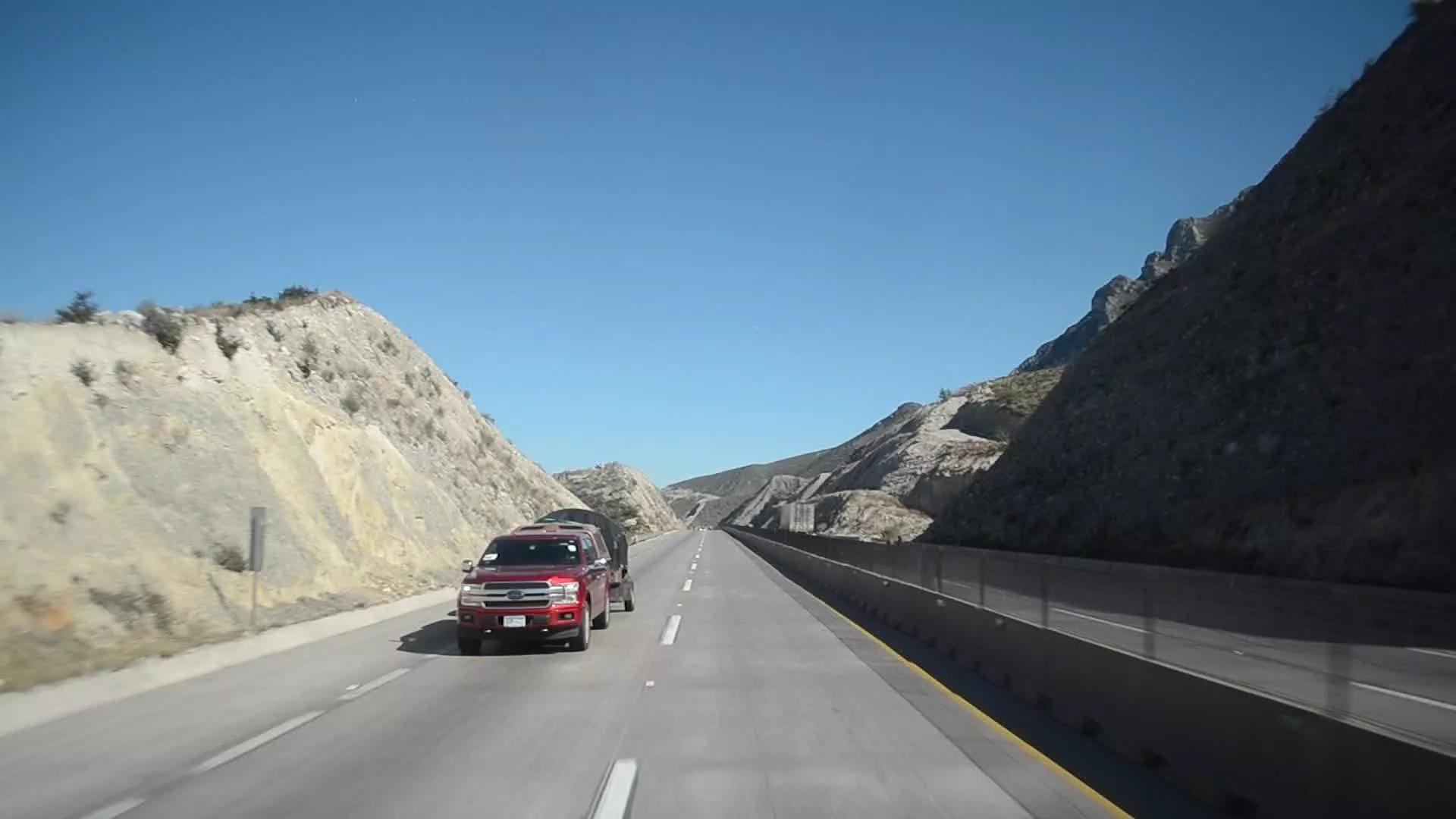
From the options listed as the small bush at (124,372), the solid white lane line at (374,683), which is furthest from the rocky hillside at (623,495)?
the solid white lane line at (374,683)

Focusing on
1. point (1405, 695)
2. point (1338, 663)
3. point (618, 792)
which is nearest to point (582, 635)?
point (618, 792)

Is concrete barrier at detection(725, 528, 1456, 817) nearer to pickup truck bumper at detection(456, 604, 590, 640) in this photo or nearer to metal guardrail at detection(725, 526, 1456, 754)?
metal guardrail at detection(725, 526, 1456, 754)

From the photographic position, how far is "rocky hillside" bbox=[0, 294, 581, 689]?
1859 cm

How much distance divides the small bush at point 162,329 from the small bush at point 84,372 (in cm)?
466

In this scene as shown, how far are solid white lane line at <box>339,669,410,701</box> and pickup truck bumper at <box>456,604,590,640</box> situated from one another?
5.84 ft

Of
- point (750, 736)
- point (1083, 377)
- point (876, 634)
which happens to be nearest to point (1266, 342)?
point (1083, 377)

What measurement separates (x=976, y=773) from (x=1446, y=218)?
31815 mm

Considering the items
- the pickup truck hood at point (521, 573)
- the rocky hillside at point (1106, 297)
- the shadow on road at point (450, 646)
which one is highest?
the rocky hillside at point (1106, 297)

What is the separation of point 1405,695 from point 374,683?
36.9ft

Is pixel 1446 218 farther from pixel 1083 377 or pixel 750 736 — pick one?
pixel 750 736

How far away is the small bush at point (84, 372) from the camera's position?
2538 cm

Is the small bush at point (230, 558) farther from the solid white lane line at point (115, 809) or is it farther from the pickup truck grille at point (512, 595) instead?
the solid white lane line at point (115, 809)

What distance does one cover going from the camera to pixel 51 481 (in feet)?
70.8

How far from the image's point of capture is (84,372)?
83.7ft
